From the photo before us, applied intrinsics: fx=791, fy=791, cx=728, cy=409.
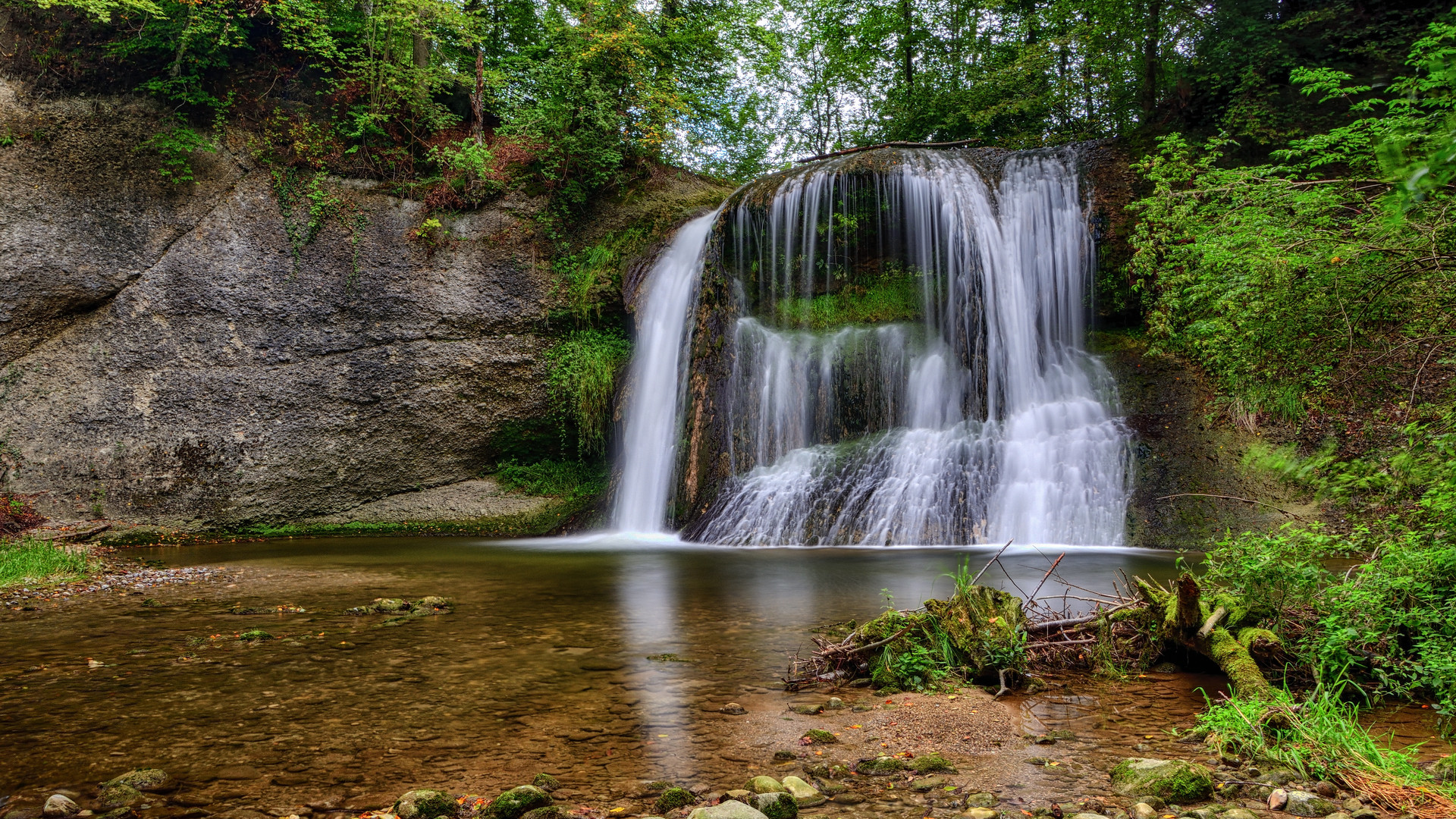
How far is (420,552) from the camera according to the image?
32.5 feet

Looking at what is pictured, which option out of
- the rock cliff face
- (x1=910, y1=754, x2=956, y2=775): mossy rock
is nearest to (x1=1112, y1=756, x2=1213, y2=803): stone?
(x1=910, y1=754, x2=956, y2=775): mossy rock

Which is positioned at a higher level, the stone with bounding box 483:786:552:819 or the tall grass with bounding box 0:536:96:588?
the tall grass with bounding box 0:536:96:588

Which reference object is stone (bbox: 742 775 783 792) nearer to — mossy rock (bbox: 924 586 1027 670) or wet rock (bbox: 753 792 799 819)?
wet rock (bbox: 753 792 799 819)

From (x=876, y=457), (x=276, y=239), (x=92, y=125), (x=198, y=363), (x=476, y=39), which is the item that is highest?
(x=476, y=39)

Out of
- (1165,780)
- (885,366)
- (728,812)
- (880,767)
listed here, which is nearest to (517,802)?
(728,812)

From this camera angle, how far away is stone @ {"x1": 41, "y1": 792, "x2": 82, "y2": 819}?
7.54 ft

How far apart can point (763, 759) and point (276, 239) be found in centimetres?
1414

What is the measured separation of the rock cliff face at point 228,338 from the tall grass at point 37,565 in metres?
4.99

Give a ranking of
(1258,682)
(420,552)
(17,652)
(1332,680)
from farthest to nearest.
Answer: (420,552), (17,652), (1332,680), (1258,682)

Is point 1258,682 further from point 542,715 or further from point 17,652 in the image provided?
point 17,652

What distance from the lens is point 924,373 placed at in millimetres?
12594

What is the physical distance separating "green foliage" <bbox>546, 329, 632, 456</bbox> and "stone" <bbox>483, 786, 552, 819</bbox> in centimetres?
1193

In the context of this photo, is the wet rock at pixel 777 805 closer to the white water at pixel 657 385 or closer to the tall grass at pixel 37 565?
the tall grass at pixel 37 565

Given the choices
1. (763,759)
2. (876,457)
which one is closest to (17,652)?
(763,759)
